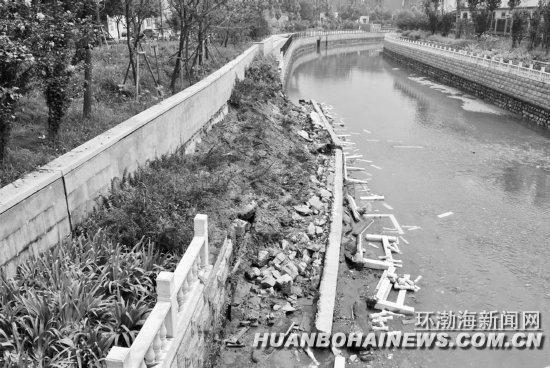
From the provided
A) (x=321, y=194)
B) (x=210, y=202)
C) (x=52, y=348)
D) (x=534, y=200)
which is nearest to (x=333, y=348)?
(x=210, y=202)

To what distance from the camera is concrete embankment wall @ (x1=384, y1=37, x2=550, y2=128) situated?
83.4ft

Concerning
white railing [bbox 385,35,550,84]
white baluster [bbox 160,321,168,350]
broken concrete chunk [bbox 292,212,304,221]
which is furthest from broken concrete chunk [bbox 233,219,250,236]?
white railing [bbox 385,35,550,84]

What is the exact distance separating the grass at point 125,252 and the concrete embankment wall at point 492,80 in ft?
60.3

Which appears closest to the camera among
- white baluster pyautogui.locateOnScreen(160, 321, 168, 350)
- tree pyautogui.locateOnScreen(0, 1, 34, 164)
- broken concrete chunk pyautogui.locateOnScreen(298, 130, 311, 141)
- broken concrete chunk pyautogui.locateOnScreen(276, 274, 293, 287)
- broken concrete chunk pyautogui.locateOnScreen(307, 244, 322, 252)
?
white baluster pyautogui.locateOnScreen(160, 321, 168, 350)

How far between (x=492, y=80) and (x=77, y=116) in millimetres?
28672

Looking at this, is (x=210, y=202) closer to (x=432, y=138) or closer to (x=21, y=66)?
(x=21, y=66)

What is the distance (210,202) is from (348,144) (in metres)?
12.6

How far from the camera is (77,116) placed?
9742 mm

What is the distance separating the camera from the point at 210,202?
9.06 metres

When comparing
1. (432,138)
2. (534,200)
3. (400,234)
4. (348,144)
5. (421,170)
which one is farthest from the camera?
(432,138)

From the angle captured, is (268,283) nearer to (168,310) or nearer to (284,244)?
(284,244)

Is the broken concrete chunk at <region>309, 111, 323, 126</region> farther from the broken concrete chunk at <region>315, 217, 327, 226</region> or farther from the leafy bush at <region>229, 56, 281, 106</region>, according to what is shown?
the broken concrete chunk at <region>315, 217, 327, 226</region>

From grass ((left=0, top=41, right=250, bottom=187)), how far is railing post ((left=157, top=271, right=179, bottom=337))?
2797 millimetres

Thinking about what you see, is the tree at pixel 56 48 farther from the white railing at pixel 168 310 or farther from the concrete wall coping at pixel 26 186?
the white railing at pixel 168 310
